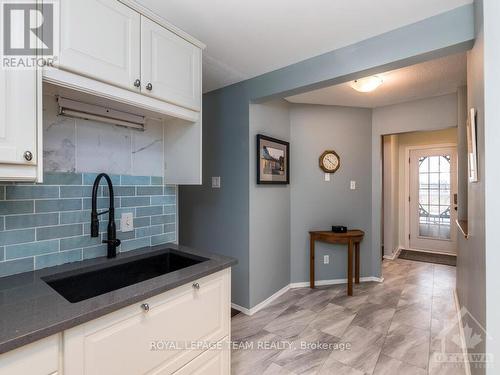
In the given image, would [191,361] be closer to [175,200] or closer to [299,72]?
[175,200]

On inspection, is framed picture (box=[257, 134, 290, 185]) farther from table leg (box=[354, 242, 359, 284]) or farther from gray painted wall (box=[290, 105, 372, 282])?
table leg (box=[354, 242, 359, 284])

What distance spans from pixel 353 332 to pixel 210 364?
4.96 ft

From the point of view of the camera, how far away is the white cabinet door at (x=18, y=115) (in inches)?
36.8

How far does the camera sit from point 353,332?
7.55 feet

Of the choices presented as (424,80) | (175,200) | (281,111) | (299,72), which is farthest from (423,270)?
(175,200)

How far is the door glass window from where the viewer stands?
184 inches

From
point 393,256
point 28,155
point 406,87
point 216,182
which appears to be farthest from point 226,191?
point 393,256

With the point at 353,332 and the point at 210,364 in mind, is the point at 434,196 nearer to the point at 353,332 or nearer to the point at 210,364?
the point at 353,332

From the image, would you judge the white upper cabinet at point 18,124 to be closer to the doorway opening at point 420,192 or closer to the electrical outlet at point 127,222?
the electrical outlet at point 127,222

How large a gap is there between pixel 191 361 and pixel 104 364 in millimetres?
447

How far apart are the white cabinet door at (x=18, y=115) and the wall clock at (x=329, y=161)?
117 inches

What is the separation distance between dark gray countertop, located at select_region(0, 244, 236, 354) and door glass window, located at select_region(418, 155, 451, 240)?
496cm

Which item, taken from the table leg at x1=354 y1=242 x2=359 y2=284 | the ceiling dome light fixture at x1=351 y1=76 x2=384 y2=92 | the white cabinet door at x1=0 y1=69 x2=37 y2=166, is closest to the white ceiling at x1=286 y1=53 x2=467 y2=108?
the ceiling dome light fixture at x1=351 y1=76 x2=384 y2=92

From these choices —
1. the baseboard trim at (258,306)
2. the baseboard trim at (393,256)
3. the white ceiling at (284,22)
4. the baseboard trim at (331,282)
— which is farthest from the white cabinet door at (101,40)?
the baseboard trim at (393,256)
